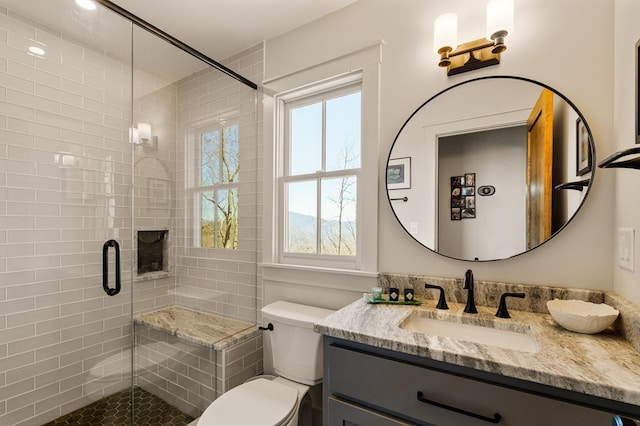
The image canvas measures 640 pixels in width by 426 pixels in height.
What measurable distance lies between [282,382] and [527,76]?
1.93 metres

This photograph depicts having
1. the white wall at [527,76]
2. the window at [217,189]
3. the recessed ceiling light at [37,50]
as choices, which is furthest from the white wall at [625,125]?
the recessed ceiling light at [37,50]

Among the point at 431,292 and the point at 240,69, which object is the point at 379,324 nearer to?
the point at 431,292

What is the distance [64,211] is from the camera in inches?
60.3

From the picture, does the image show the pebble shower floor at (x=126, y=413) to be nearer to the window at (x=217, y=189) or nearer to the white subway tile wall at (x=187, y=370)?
the white subway tile wall at (x=187, y=370)

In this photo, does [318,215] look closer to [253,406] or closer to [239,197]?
[239,197]

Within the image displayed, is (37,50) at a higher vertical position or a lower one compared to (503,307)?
higher

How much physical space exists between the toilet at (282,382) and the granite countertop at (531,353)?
0.46 m

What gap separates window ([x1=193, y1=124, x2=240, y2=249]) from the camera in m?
2.01

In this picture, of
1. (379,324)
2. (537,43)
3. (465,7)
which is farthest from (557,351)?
(465,7)

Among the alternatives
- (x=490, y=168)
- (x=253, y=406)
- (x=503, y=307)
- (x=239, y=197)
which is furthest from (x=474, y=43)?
(x=253, y=406)

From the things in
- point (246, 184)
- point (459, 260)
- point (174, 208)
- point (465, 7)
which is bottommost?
point (459, 260)

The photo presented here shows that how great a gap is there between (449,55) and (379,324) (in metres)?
1.28

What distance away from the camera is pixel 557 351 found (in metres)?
0.88

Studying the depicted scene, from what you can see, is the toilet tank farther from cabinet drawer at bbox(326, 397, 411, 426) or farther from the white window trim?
cabinet drawer at bbox(326, 397, 411, 426)
